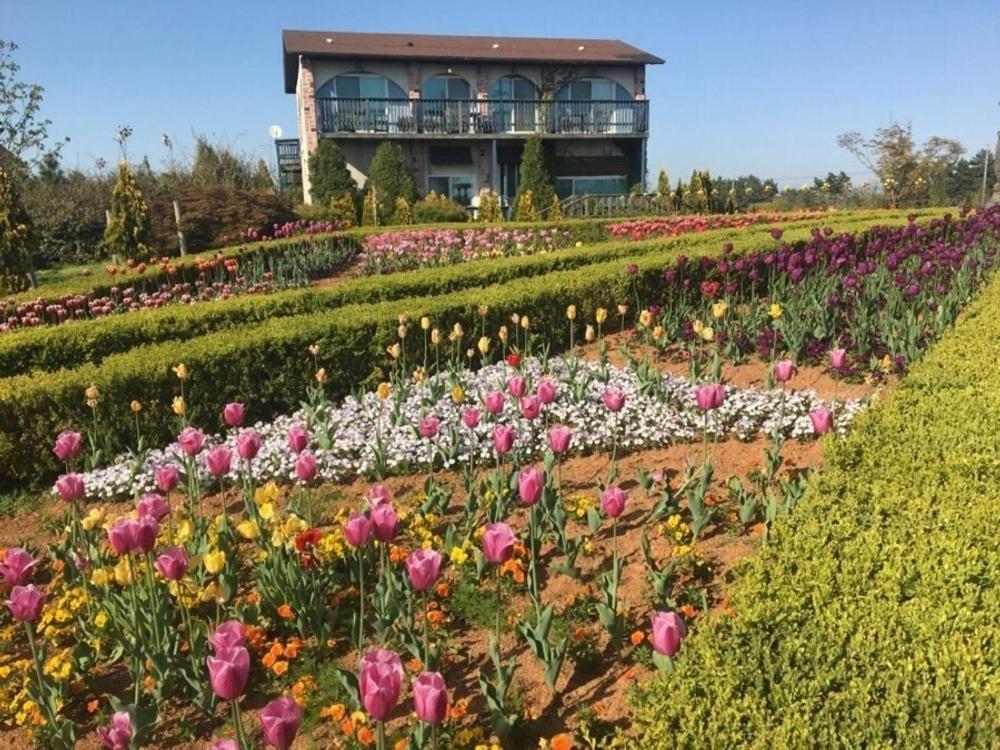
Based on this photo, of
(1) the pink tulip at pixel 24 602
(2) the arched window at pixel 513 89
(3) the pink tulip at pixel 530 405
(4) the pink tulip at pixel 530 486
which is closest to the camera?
(1) the pink tulip at pixel 24 602

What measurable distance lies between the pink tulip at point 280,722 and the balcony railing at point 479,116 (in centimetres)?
3029

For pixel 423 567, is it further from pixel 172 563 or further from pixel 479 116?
pixel 479 116

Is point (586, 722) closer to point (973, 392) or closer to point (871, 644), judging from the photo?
point (871, 644)

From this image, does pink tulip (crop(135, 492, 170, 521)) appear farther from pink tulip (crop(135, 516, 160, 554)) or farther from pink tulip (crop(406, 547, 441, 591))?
pink tulip (crop(406, 547, 441, 591))

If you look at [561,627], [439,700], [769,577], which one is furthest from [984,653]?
[561,627]

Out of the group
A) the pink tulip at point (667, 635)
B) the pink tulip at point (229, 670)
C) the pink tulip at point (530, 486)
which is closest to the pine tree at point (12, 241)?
the pink tulip at point (530, 486)

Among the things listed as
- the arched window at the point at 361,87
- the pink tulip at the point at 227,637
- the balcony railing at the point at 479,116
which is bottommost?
the pink tulip at the point at 227,637

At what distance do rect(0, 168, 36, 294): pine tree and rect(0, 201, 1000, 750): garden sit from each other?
7816 millimetres

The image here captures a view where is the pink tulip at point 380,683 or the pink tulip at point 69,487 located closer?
the pink tulip at point 380,683

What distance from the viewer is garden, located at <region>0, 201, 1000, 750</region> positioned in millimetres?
2395

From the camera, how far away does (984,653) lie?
91.3 inches

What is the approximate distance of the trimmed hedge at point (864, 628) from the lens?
2113 millimetres

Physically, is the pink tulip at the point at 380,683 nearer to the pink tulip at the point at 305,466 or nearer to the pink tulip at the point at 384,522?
the pink tulip at the point at 384,522

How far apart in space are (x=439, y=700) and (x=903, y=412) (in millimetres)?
Result: 3444
